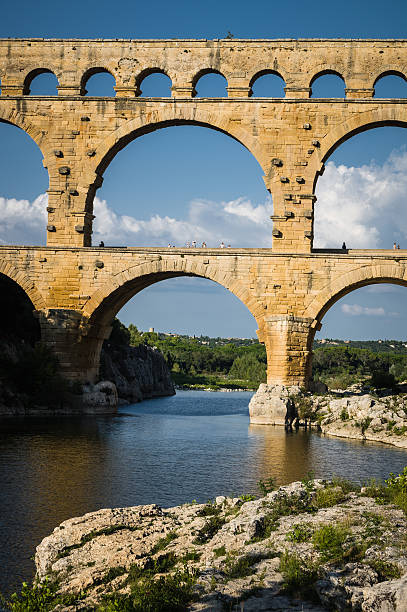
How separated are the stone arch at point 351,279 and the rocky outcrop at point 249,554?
12617 mm

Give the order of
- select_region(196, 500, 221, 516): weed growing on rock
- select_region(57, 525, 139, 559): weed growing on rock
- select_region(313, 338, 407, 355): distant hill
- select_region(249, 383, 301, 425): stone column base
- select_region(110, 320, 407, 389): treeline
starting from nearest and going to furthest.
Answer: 1. select_region(57, 525, 139, 559): weed growing on rock
2. select_region(196, 500, 221, 516): weed growing on rock
3. select_region(249, 383, 301, 425): stone column base
4. select_region(110, 320, 407, 389): treeline
5. select_region(313, 338, 407, 355): distant hill

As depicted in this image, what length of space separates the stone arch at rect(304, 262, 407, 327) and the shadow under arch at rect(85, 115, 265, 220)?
4702 millimetres

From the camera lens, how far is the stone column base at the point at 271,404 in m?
18.8

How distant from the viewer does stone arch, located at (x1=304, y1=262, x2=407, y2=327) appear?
19406 mm

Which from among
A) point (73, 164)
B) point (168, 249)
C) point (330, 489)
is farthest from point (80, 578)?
point (73, 164)

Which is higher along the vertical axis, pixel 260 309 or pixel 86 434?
pixel 260 309

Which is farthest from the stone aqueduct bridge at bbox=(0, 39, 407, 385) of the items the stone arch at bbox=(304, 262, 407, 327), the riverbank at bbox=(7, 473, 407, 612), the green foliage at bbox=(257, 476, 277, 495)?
the riverbank at bbox=(7, 473, 407, 612)

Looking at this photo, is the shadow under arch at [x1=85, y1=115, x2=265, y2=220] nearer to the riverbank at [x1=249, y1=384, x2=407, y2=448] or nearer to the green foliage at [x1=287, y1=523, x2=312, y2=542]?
the riverbank at [x1=249, y1=384, x2=407, y2=448]

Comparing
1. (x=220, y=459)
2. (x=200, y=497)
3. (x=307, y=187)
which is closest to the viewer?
(x=200, y=497)

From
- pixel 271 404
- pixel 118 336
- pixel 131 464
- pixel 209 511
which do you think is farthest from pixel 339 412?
pixel 118 336

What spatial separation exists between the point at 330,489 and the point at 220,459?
613 cm

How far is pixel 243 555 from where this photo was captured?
17.9ft

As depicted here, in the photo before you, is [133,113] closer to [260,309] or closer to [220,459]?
[260,309]

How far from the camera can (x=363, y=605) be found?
4270 mm
